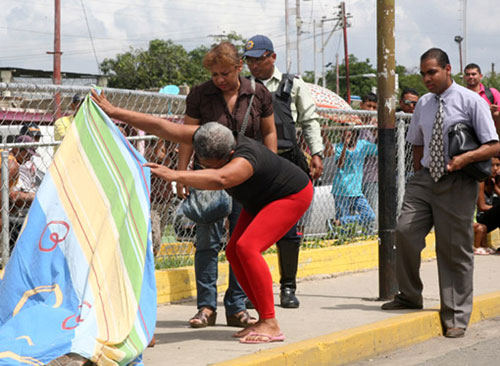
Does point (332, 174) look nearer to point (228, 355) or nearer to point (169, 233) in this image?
point (169, 233)

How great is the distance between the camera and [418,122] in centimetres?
672

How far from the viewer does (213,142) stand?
16.8ft

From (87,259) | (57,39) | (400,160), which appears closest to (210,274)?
(87,259)

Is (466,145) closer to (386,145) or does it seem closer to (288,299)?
(386,145)

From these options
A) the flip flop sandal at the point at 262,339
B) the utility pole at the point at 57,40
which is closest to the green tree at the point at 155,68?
the utility pole at the point at 57,40

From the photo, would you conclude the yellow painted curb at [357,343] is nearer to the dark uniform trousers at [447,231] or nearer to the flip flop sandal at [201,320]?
the dark uniform trousers at [447,231]

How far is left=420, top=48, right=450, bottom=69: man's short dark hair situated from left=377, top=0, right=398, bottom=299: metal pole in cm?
67

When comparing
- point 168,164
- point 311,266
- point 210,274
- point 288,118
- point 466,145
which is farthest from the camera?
point 311,266

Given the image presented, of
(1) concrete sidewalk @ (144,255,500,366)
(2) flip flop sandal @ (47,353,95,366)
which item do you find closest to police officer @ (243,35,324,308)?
(1) concrete sidewalk @ (144,255,500,366)

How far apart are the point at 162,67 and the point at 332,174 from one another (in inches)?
2088

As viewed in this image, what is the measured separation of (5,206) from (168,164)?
1749 mm

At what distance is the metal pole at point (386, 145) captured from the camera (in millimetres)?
7188

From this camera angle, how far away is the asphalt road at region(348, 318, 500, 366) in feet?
18.4

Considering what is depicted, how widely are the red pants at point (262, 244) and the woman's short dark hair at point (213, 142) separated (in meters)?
0.56
